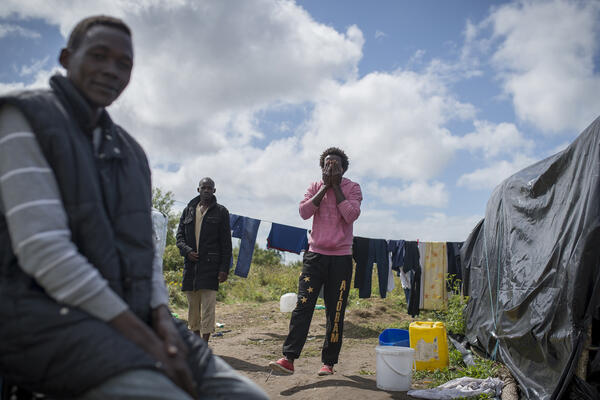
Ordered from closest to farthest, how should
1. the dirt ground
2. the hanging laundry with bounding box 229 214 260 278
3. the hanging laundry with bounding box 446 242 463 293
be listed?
the dirt ground < the hanging laundry with bounding box 229 214 260 278 < the hanging laundry with bounding box 446 242 463 293

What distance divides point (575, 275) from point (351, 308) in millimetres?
7126

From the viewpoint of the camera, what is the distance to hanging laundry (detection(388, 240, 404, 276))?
934 centimetres

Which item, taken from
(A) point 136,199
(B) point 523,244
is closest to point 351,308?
(B) point 523,244

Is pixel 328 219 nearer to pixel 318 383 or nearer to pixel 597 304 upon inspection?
pixel 318 383

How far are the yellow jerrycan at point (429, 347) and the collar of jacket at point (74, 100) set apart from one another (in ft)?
15.1

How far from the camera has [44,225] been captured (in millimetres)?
1152

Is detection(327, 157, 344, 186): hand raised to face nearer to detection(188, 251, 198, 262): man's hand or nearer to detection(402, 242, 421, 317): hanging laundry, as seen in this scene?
detection(188, 251, 198, 262): man's hand

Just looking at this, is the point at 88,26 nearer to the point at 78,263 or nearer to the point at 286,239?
the point at 78,263

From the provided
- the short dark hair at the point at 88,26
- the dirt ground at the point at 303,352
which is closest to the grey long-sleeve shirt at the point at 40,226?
the short dark hair at the point at 88,26

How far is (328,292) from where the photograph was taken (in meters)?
4.58

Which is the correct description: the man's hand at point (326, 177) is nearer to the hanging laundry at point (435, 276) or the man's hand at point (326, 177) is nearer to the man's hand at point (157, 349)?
the man's hand at point (157, 349)

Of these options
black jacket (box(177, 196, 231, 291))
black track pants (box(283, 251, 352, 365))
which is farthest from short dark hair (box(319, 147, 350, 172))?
black jacket (box(177, 196, 231, 291))

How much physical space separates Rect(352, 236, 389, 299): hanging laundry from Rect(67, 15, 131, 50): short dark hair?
773cm

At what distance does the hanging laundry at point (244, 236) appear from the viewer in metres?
8.62
